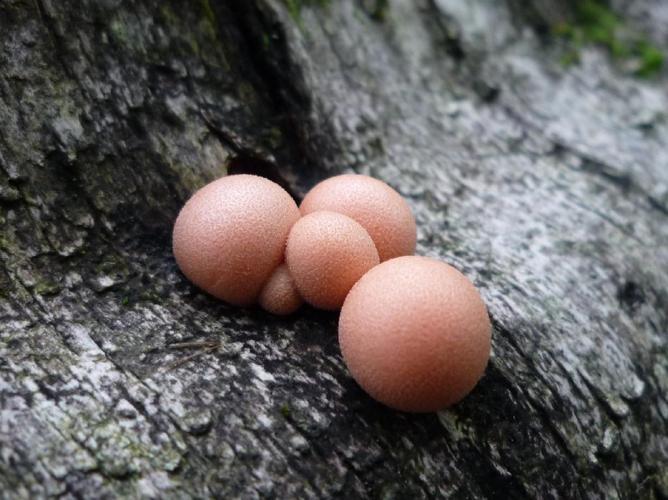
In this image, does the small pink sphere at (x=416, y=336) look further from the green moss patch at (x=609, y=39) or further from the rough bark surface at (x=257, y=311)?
the green moss patch at (x=609, y=39)

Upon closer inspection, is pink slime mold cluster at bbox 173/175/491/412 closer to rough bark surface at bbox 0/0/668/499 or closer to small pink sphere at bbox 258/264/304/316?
small pink sphere at bbox 258/264/304/316

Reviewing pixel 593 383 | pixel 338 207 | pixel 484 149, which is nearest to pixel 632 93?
pixel 484 149

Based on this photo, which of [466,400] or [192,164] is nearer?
[466,400]

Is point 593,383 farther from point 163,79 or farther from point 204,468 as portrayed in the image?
point 163,79

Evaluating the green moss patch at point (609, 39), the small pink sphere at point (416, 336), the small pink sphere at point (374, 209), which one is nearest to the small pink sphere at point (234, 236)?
the small pink sphere at point (374, 209)

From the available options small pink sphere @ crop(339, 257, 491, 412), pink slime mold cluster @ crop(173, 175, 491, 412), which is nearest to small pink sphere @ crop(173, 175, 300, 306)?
pink slime mold cluster @ crop(173, 175, 491, 412)

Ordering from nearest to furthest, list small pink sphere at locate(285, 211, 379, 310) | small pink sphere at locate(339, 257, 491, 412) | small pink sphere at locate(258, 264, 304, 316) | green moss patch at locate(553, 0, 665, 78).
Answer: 1. small pink sphere at locate(339, 257, 491, 412)
2. small pink sphere at locate(285, 211, 379, 310)
3. small pink sphere at locate(258, 264, 304, 316)
4. green moss patch at locate(553, 0, 665, 78)

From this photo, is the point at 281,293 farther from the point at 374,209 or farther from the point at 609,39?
the point at 609,39
